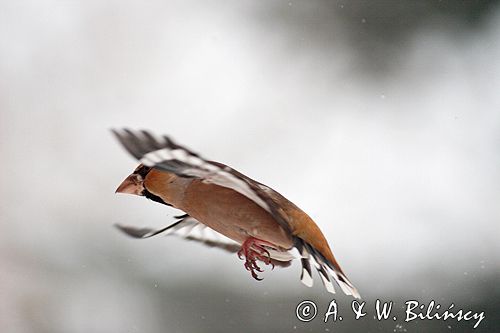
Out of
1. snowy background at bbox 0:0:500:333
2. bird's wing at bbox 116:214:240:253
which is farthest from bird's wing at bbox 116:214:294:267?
snowy background at bbox 0:0:500:333

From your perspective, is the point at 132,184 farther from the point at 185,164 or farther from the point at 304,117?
the point at 304,117

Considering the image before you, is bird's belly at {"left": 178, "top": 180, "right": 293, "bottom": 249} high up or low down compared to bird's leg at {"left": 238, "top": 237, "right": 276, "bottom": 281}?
up

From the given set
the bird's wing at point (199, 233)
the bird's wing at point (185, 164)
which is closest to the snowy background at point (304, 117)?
the bird's wing at point (199, 233)

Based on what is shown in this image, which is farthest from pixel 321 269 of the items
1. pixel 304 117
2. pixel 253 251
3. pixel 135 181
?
pixel 304 117

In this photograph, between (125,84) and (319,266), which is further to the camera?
(125,84)

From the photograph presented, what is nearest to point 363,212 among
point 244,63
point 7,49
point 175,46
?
point 244,63

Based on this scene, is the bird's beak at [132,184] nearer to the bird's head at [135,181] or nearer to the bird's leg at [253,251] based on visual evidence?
the bird's head at [135,181]

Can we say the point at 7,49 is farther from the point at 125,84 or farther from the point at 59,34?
the point at 125,84

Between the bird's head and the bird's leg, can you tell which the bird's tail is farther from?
the bird's head
